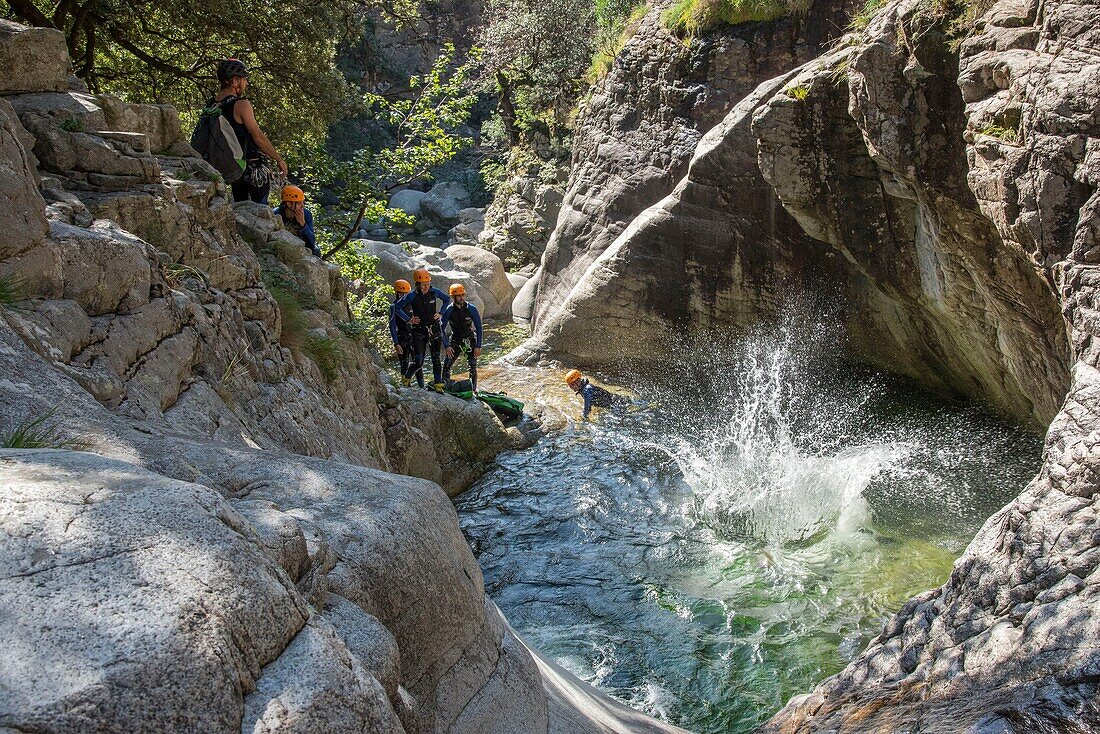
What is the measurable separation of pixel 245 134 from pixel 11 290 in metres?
4.52

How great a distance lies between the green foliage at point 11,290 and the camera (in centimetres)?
340

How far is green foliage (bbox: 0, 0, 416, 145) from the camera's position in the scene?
365 inches

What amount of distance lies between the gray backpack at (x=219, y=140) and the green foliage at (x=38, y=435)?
198 inches

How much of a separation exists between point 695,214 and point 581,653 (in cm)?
847

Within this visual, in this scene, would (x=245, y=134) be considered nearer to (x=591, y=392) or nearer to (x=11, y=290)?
(x=11, y=290)

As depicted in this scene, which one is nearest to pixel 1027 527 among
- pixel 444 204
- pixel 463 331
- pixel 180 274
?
pixel 180 274

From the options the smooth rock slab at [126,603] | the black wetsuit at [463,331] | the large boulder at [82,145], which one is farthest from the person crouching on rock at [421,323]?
the smooth rock slab at [126,603]

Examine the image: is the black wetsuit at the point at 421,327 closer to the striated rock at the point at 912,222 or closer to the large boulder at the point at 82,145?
the striated rock at the point at 912,222

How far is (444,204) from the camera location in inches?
1096

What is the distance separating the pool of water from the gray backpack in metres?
4.32

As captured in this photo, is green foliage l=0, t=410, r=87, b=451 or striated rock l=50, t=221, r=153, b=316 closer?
green foliage l=0, t=410, r=87, b=451

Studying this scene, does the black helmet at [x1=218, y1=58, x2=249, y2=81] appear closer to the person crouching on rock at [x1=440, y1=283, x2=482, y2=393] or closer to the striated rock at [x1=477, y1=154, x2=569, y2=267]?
the person crouching on rock at [x1=440, y1=283, x2=482, y2=393]

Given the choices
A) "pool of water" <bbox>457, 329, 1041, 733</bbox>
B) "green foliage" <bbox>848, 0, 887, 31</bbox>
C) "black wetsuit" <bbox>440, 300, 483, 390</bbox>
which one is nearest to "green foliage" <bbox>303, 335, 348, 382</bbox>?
Result: "pool of water" <bbox>457, 329, 1041, 733</bbox>

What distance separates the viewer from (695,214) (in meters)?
12.9
